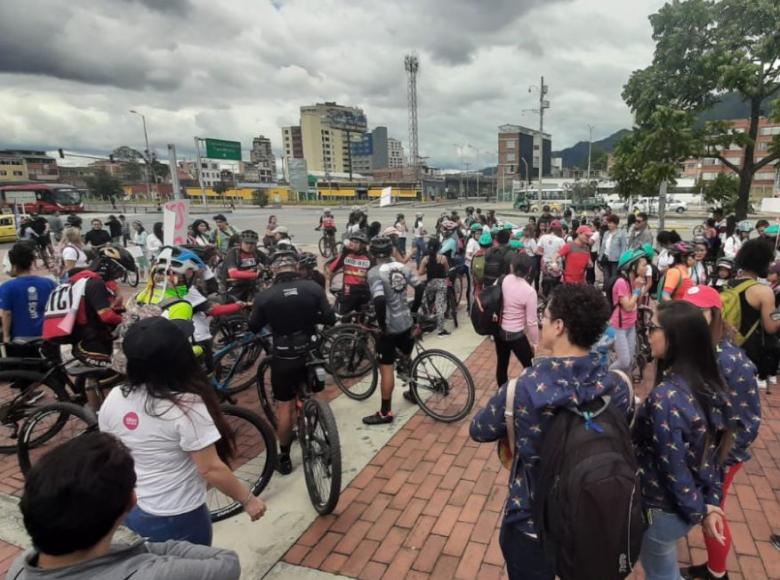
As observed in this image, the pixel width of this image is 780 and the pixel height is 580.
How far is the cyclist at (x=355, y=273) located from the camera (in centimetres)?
600

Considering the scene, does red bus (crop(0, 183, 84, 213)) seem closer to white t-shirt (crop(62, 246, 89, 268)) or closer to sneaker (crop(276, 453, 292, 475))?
white t-shirt (crop(62, 246, 89, 268))

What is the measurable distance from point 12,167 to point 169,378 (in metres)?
121

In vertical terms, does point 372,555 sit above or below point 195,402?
below

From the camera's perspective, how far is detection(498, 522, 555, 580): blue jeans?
73.9 inches

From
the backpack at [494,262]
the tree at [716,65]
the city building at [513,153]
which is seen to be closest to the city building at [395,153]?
the city building at [513,153]

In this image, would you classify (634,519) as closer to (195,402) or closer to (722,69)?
(195,402)

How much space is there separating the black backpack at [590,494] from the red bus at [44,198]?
49.1 m

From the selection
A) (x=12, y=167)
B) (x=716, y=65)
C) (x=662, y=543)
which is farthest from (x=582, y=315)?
(x=12, y=167)

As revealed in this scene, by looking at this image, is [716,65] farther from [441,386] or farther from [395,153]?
[395,153]

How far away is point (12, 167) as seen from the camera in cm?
9244

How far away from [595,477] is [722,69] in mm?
15623

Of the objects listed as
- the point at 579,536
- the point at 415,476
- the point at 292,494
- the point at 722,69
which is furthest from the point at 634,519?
the point at 722,69

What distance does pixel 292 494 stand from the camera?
3725 millimetres

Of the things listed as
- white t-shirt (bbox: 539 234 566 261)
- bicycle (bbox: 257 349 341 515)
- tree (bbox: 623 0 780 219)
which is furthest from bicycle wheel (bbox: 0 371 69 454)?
tree (bbox: 623 0 780 219)
